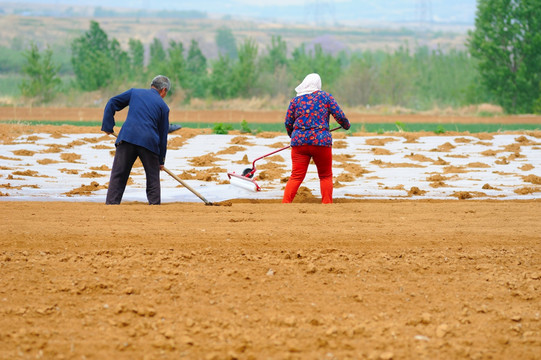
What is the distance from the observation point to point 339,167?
1084cm

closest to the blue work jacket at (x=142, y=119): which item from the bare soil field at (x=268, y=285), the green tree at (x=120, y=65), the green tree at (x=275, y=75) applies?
the bare soil field at (x=268, y=285)

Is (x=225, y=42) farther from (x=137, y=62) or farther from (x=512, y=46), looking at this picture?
(x=512, y=46)

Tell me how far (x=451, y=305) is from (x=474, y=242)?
152 cm

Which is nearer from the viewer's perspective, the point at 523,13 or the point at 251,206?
the point at 251,206

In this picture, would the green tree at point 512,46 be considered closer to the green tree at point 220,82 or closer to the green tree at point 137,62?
the green tree at point 220,82

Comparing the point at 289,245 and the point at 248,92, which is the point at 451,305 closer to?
the point at 289,245

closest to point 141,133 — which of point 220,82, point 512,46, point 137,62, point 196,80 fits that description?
point 512,46

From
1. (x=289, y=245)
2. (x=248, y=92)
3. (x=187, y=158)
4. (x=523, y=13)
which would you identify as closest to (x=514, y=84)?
(x=523, y=13)

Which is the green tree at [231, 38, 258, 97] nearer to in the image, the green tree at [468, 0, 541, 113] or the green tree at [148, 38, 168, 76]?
the green tree at [148, 38, 168, 76]

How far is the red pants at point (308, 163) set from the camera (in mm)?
7520

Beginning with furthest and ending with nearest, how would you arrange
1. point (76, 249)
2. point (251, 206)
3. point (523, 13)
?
1. point (523, 13)
2. point (251, 206)
3. point (76, 249)

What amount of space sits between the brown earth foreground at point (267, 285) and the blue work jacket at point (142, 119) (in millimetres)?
1031

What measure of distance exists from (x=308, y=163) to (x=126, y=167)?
1.99m

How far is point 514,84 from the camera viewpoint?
31797 millimetres
